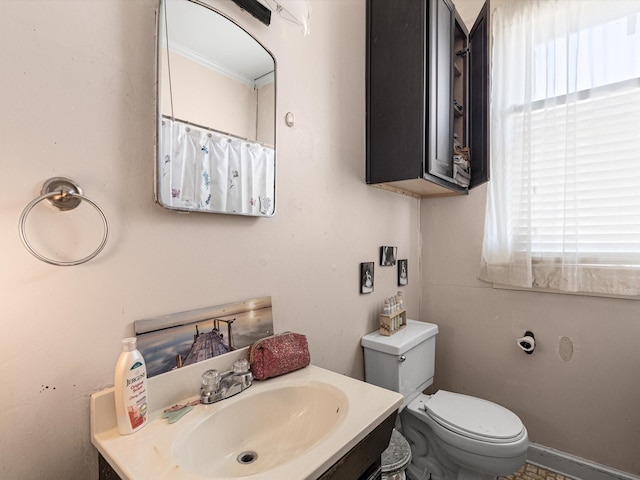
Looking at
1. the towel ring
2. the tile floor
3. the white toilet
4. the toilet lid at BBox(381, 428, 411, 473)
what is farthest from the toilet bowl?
the towel ring

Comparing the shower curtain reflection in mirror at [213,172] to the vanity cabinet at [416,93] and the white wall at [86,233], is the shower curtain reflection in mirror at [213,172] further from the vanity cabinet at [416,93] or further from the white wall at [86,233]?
the vanity cabinet at [416,93]

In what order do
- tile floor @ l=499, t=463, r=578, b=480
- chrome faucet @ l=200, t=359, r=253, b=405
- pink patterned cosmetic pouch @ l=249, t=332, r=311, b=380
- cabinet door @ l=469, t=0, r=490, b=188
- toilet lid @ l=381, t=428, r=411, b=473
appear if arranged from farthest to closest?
1. cabinet door @ l=469, t=0, r=490, b=188
2. tile floor @ l=499, t=463, r=578, b=480
3. toilet lid @ l=381, t=428, r=411, b=473
4. pink patterned cosmetic pouch @ l=249, t=332, r=311, b=380
5. chrome faucet @ l=200, t=359, r=253, b=405

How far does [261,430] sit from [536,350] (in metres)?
1.57

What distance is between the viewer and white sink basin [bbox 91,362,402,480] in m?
0.65

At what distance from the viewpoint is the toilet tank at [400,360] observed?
1483 millimetres

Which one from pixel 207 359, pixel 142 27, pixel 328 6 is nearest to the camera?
pixel 142 27

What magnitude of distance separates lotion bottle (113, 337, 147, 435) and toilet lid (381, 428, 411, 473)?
91 cm

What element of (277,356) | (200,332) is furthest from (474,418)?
(200,332)

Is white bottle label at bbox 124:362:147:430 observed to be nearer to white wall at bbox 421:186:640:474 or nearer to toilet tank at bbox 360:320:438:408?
toilet tank at bbox 360:320:438:408

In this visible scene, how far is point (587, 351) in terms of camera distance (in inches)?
63.4

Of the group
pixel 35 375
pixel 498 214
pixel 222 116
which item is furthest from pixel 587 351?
pixel 35 375

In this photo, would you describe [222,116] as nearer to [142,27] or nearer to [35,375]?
[142,27]

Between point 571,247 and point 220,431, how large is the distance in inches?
67.9

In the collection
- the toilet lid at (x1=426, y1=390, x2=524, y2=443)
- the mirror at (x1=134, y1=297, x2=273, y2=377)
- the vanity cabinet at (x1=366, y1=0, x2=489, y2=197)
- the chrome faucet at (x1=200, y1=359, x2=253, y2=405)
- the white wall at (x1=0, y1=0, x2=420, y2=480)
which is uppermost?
the vanity cabinet at (x1=366, y1=0, x2=489, y2=197)
